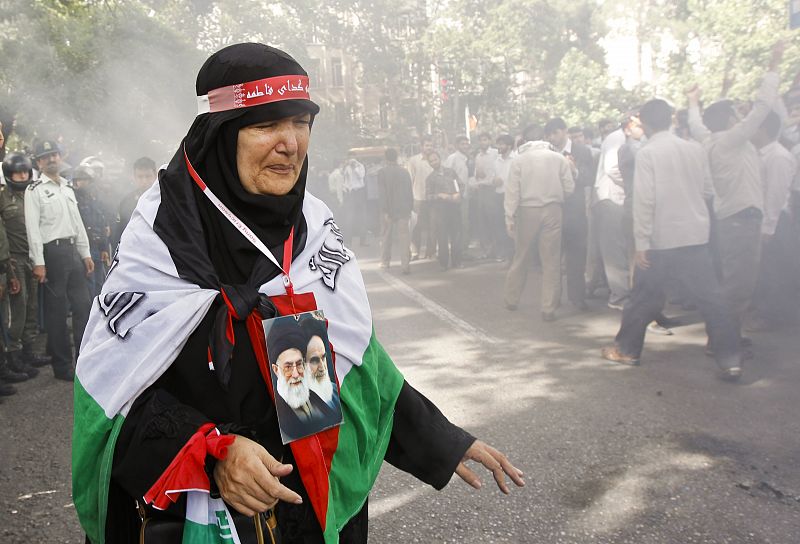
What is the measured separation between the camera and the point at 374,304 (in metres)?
9.06

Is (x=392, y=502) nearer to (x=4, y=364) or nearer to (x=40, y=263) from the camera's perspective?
(x=40, y=263)

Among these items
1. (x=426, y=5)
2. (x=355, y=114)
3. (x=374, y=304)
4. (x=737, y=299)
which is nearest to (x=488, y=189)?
(x=374, y=304)

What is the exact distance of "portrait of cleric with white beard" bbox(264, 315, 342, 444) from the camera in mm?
1562

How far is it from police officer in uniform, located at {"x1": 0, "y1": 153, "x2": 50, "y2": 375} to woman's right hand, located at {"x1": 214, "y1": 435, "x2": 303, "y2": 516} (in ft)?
18.8

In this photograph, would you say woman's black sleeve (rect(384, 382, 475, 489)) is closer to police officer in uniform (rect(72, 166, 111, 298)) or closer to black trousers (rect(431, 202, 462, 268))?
police officer in uniform (rect(72, 166, 111, 298))

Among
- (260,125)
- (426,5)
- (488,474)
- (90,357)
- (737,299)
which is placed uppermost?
(426,5)

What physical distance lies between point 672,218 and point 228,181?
4690mm

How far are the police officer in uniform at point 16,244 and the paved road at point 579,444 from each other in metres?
0.52

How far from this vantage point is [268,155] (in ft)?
5.51

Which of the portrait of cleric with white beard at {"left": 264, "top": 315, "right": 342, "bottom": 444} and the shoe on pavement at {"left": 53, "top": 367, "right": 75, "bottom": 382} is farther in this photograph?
the shoe on pavement at {"left": 53, "top": 367, "right": 75, "bottom": 382}

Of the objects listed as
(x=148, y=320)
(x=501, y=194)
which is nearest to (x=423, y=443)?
(x=148, y=320)

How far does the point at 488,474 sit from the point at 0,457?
2.91m

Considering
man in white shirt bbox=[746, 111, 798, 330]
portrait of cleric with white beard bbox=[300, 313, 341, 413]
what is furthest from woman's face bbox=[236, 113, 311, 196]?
man in white shirt bbox=[746, 111, 798, 330]

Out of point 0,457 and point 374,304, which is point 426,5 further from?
point 0,457
